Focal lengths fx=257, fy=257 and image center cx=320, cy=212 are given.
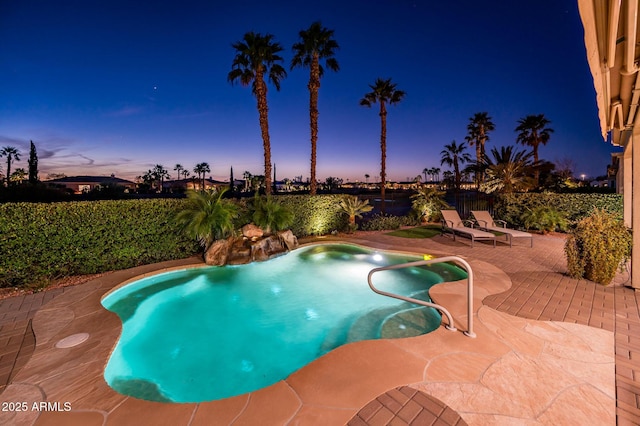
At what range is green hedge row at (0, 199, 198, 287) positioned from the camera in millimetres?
5328

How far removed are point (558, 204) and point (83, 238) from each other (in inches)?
672

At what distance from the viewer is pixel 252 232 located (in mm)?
8867

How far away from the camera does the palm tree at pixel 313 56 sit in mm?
13930

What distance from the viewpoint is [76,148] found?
21.3 meters

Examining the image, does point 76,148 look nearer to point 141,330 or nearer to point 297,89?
point 297,89

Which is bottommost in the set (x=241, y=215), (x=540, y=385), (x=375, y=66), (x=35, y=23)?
(x=540, y=385)

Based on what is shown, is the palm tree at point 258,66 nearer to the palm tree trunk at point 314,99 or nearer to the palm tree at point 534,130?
the palm tree trunk at point 314,99

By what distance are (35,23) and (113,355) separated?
13540 mm

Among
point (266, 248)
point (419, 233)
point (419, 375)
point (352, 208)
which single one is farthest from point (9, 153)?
point (419, 375)

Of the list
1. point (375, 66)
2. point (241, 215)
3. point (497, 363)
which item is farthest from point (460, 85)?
point (497, 363)

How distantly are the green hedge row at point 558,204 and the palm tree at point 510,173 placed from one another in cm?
138

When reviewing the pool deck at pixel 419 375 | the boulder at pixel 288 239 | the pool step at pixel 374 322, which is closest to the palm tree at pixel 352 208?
the boulder at pixel 288 239

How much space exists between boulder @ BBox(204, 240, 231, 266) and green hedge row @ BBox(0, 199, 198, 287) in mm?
849

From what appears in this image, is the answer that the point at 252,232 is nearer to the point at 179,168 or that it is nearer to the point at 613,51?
the point at 613,51
